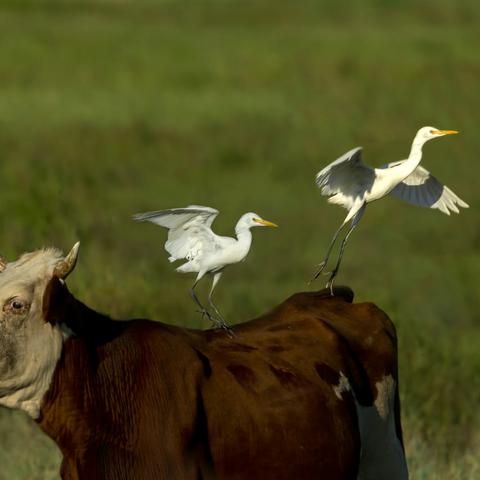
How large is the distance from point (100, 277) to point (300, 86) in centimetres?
1953

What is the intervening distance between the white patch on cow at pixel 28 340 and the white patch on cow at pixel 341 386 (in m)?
1.70

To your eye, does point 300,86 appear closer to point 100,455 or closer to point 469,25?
point 469,25

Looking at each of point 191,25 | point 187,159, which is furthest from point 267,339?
point 191,25

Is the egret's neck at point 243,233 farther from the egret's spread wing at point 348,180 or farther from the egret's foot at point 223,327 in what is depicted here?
the egret's foot at point 223,327

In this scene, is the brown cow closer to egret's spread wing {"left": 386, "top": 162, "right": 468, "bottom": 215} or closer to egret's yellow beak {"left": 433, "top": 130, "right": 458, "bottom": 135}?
egret's spread wing {"left": 386, "top": 162, "right": 468, "bottom": 215}

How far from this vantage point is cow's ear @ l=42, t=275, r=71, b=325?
8328 mm

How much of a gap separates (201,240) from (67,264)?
0.74 metres

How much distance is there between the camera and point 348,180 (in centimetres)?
929

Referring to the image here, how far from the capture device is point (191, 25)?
43.9 metres

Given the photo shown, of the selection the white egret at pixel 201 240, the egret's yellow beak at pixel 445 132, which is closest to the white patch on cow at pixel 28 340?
the white egret at pixel 201 240

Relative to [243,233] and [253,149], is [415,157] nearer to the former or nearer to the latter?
[243,233]

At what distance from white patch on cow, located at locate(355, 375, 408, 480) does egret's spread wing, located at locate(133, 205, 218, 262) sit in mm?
1582

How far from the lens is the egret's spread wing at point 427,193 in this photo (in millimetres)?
9977

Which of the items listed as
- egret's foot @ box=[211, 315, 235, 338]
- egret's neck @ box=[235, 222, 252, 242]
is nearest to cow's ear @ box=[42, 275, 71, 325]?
egret's neck @ box=[235, 222, 252, 242]
